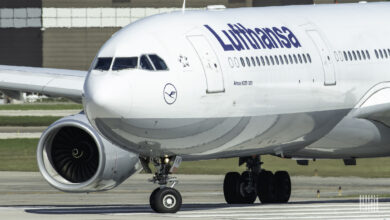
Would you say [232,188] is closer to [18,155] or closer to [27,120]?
[18,155]

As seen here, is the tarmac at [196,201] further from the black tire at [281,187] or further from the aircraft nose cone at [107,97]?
the aircraft nose cone at [107,97]

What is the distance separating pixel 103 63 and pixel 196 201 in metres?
9.55

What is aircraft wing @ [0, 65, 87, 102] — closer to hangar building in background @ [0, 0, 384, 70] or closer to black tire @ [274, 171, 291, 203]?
black tire @ [274, 171, 291, 203]

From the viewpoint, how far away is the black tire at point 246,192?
93.7 ft

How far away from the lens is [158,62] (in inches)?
875

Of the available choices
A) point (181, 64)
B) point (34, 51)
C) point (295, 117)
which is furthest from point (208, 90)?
point (34, 51)

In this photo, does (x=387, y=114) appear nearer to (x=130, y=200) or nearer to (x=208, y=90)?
(x=208, y=90)

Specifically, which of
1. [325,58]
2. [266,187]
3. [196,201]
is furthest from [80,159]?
[196,201]

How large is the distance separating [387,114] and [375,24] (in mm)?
2758

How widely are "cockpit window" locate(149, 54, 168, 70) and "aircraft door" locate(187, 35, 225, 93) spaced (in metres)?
0.94

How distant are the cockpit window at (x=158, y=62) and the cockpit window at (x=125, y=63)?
33cm

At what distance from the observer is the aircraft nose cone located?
21.4 metres

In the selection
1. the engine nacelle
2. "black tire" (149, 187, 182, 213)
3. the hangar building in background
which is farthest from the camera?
the hangar building in background

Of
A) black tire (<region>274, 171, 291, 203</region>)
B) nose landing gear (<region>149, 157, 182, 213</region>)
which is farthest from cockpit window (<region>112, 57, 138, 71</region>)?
black tire (<region>274, 171, 291, 203</region>)
